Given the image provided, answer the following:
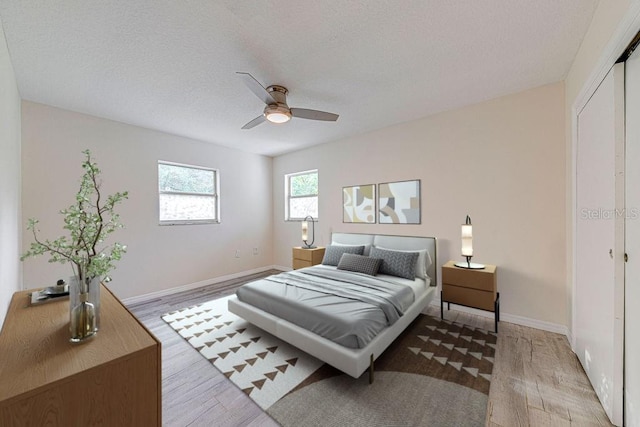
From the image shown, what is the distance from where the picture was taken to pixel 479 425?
4.90 ft

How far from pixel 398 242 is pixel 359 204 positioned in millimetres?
938

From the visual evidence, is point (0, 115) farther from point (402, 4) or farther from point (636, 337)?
point (636, 337)

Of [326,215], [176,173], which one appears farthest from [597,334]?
[176,173]

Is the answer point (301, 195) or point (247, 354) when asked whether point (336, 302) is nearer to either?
point (247, 354)

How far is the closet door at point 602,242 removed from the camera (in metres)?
1.46

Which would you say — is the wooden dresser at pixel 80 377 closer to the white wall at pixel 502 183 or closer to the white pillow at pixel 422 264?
the white pillow at pixel 422 264

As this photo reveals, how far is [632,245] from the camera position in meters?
1.35

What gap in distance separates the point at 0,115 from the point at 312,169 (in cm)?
377

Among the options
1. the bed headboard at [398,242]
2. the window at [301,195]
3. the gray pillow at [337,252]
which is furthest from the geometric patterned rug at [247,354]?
the window at [301,195]

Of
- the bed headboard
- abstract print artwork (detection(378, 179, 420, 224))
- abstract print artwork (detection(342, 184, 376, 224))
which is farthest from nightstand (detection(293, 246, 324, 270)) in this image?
abstract print artwork (detection(378, 179, 420, 224))

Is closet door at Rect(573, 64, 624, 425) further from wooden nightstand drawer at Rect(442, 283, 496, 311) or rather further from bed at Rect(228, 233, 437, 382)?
bed at Rect(228, 233, 437, 382)

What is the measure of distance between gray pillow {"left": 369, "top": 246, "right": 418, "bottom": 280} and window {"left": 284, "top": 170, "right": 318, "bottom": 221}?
1.95 meters

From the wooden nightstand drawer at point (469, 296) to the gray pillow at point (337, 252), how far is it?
3.87ft

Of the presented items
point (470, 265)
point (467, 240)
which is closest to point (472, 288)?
point (470, 265)
